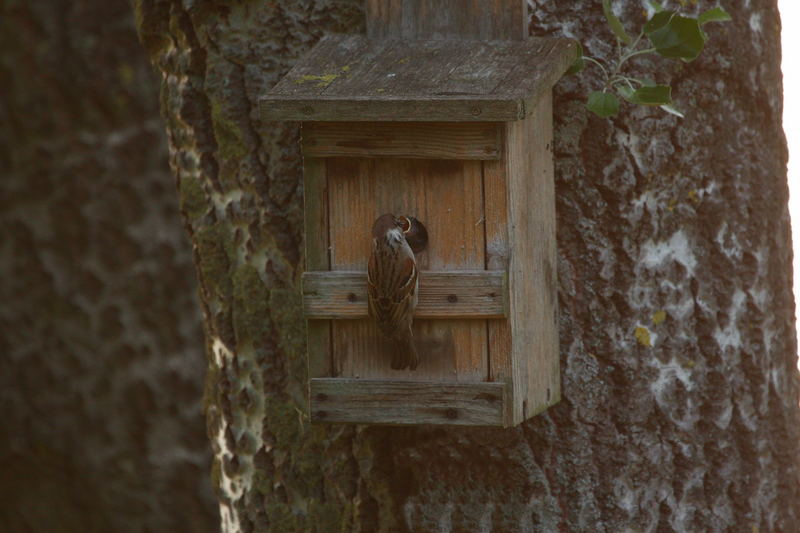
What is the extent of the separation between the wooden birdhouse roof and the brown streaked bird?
0.23 m

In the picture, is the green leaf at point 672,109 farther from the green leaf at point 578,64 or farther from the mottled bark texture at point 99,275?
the mottled bark texture at point 99,275

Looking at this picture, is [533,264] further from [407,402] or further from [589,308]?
[407,402]

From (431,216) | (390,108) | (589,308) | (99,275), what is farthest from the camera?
(99,275)

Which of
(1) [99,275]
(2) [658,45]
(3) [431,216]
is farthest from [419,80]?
(1) [99,275]

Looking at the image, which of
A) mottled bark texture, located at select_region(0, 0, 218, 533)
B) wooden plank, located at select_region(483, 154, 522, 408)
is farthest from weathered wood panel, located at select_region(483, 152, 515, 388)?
mottled bark texture, located at select_region(0, 0, 218, 533)

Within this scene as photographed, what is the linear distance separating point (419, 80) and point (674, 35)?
56 centimetres

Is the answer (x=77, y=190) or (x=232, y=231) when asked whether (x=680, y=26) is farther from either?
(x=77, y=190)

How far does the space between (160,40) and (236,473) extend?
1128mm

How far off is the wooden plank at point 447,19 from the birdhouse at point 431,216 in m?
0.05

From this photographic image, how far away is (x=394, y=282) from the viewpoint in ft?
8.71

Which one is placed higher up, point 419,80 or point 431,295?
point 419,80

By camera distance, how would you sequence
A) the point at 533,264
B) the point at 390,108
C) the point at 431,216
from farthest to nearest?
the point at 533,264 < the point at 431,216 < the point at 390,108

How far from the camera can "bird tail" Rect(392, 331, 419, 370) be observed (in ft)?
8.88

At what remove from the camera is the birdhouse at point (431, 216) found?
104 inches
